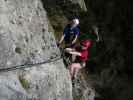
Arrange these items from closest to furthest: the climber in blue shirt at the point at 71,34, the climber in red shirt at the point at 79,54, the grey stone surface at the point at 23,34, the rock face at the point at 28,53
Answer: the rock face at the point at 28,53 < the grey stone surface at the point at 23,34 < the climber in red shirt at the point at 79,54 < the climber in blue shirt at the point at 71,34

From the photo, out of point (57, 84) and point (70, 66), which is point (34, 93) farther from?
point (70, 66)

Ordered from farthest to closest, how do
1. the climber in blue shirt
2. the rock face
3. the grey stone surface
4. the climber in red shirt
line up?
the climber in blue shirt → the climber in red shirt → the grey stone surface → the rock face

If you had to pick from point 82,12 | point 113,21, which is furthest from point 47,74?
point 113,21

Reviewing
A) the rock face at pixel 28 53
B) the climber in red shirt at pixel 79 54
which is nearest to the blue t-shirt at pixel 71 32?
the climber in red shirt at pixel 79 54

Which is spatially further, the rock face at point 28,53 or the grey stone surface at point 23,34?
the grey stone surface at point 23,34

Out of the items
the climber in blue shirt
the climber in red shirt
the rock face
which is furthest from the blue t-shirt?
the rock face

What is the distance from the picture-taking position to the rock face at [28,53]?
31.2ft

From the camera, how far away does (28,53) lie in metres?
10.2

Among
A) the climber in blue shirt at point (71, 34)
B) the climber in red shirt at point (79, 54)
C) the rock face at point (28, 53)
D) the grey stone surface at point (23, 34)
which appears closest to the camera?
the rock face at point (28, 53)

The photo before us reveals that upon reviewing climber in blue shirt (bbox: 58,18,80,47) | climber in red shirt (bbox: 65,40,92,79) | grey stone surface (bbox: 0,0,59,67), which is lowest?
climber in red shirt (bbox: 65,40,92,79)

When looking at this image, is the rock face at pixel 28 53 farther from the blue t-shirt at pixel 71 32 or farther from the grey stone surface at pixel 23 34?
the blue t-shirt at pixel 71 32

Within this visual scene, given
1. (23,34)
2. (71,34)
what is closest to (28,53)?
(23,34)

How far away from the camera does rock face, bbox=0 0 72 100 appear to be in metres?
9.51

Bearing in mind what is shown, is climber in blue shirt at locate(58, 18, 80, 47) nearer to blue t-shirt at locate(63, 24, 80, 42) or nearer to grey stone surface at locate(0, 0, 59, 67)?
blue t-shirt at locate(63, 24, 80, 42)
